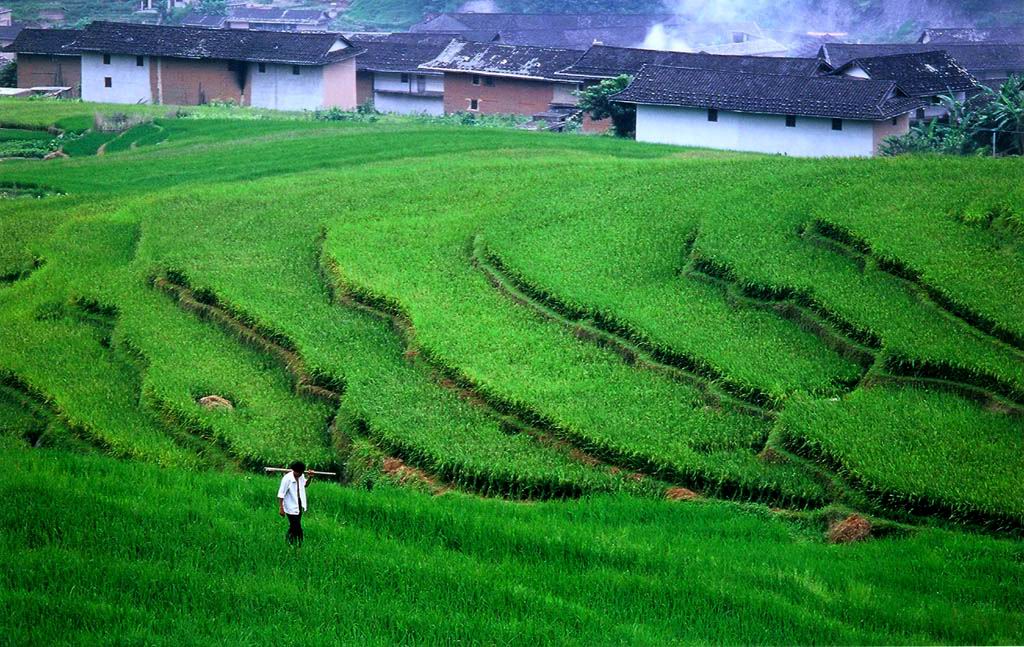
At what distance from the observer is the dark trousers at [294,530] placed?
32.6 feet

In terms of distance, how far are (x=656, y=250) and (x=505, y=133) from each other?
1766cm

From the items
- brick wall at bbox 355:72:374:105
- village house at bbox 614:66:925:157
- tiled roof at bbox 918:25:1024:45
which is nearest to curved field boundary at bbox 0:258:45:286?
village house at bbox 614:66:925:157

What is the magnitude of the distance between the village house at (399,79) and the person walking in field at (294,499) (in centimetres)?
4059

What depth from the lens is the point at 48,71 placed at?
4756cm

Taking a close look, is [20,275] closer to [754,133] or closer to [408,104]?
[754,133]

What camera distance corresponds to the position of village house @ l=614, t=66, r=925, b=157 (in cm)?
3244

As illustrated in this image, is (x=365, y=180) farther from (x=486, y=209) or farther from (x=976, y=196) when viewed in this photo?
(x=976, y=196)

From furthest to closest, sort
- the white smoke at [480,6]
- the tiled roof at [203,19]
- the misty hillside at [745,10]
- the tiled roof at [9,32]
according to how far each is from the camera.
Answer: the white smoke at [480,6] → the tiled roof at [203,19] → the misty hillside at [745,10] → the tiled roof at [9,32]

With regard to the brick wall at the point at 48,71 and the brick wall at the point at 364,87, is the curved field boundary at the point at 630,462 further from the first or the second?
the brick wall at the point at 364,87

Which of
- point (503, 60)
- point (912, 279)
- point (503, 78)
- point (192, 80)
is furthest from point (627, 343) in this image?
point (192, 80)

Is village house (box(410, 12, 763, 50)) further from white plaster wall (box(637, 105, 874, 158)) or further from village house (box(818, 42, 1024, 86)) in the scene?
white plaster wall (box(637, 105, 874, 158))

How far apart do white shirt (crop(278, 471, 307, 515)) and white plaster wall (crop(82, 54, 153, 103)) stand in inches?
1513

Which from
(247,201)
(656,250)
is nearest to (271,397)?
(656,250)

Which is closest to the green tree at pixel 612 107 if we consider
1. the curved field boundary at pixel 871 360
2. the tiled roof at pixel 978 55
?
the tiled roof at pixel 978 55
